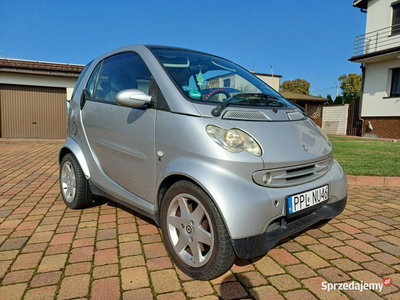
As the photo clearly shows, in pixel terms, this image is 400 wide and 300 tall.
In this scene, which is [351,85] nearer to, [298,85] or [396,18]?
[298,85]

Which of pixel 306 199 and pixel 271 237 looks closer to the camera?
pixel 271 237

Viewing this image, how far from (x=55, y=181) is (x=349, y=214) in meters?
4.39

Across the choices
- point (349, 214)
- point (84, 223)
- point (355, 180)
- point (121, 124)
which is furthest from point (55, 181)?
point (355, 180)

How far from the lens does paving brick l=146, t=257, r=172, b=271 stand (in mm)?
2137

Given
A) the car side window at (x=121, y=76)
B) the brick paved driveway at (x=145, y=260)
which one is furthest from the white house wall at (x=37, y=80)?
the car side window at (x=121, y=76)

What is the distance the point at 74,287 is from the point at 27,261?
23.2 inches

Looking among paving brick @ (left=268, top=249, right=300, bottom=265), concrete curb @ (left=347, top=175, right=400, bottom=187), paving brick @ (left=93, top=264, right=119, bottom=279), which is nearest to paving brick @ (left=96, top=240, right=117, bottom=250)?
paving brick @ (left=93, top=264, right=119, bottom=279)

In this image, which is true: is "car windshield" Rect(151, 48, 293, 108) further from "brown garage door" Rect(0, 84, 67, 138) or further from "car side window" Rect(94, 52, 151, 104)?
"brown garage door" Rect(0, 84, 67, 138)

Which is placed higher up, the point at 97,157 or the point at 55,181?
the point at 97,157

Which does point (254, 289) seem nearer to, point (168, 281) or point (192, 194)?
point (168, 281)

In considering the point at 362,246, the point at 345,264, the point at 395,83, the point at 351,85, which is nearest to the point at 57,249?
the point at 345,264

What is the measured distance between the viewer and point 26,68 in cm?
1244

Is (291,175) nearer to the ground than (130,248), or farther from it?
farther from it

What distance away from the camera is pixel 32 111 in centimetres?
1295
